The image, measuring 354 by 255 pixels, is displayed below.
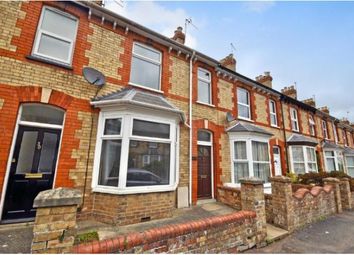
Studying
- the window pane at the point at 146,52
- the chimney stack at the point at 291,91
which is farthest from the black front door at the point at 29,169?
the chimney stack at the point at 291,91

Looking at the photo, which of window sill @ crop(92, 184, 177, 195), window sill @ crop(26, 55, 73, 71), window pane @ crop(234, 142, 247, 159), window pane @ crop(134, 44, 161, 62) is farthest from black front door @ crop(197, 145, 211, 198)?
window sill @ crop(26, 55, 73, 71)

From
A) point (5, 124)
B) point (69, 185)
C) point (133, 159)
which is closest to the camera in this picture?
point (5, 124)

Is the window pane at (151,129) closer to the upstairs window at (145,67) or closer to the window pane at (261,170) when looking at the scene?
the upstairs window at (145,67)

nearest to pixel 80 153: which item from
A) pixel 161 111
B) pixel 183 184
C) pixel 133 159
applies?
pixel 133 159

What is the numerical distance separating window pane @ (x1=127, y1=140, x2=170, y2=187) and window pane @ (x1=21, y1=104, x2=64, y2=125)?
2.23 meters

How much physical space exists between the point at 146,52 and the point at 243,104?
20.4ft

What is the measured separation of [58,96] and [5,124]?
4.47 feet

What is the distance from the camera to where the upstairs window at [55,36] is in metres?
5.50

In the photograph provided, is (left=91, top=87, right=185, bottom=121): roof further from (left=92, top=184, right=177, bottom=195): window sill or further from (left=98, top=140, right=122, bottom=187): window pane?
(left=92, top=184, right=177, bottom=195): window sill

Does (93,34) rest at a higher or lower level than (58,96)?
higher

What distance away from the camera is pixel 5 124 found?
462cm

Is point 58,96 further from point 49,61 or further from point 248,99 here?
point 248,99

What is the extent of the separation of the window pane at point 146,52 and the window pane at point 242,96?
5286 mm

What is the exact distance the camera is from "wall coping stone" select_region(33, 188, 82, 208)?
8.42ft
